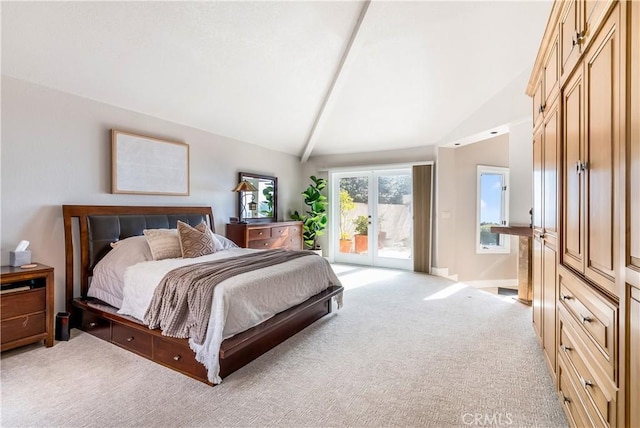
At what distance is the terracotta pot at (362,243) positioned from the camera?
6290 mm

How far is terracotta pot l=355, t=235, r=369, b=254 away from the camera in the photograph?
629 cm

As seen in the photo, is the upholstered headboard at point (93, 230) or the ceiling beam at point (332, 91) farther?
the ceiling beam at point (332, 91)

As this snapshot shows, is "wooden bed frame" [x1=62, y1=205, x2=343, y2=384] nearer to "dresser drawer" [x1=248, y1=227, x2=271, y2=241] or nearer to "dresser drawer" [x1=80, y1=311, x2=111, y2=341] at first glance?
"dresser drawer" [x1=80, y1=311, x2=111, y2=341]

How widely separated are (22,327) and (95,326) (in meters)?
0.51

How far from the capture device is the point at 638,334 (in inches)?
37.4

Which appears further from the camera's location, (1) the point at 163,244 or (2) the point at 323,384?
(1) the point at 163,244

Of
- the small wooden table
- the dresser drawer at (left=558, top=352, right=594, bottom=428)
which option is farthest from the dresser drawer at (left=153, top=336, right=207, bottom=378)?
the small wooden table

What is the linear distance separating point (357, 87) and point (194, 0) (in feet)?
7.57

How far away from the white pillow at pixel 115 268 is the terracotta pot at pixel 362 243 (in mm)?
4154

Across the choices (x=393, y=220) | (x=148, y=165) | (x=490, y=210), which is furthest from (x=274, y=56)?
(x=490, y=210)

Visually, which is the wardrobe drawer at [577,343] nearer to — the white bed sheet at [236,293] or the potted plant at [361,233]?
the white bed sheet at [236,293]

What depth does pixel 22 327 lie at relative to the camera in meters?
2.49

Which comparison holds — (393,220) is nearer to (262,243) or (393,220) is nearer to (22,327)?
(262,243)

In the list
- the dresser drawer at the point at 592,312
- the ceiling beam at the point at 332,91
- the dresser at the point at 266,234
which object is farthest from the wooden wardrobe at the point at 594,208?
the dresser at the point at 266,234
